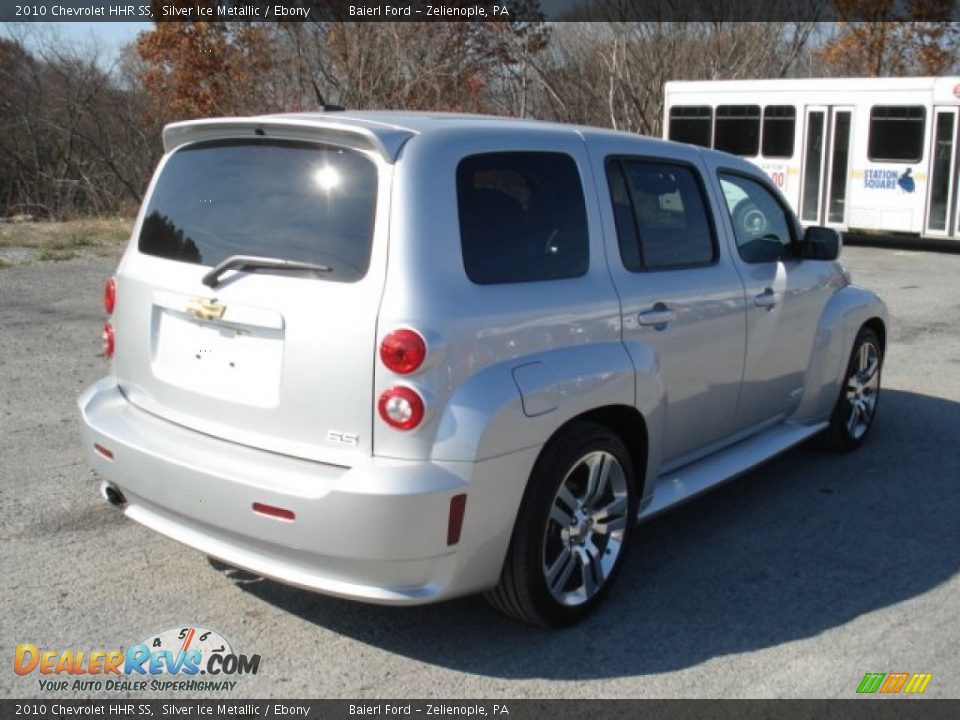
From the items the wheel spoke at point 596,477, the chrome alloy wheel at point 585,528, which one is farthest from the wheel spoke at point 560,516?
the wheel spoke at point 596,477

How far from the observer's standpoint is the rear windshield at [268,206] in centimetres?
352

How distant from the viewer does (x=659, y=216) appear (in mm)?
4645

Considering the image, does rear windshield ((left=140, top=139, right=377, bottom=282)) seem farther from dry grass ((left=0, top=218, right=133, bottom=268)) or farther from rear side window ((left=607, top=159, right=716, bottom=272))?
dry grass ((left=0, top=218, right=133, bottom=268))

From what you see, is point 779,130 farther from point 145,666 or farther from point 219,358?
point 145,666

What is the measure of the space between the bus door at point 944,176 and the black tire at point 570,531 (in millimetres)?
15895

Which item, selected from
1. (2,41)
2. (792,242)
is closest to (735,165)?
(792,242)

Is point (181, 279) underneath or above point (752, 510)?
above

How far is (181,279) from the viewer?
3.88 meters

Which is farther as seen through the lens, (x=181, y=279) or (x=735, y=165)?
(x=735, y=165)

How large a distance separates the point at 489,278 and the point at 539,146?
0.74 metres

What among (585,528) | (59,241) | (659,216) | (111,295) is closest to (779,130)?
(59,241)

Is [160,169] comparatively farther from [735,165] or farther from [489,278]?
[735,165]

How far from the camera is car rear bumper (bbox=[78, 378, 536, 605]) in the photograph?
10.9 ft

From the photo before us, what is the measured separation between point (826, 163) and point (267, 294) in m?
17.8
